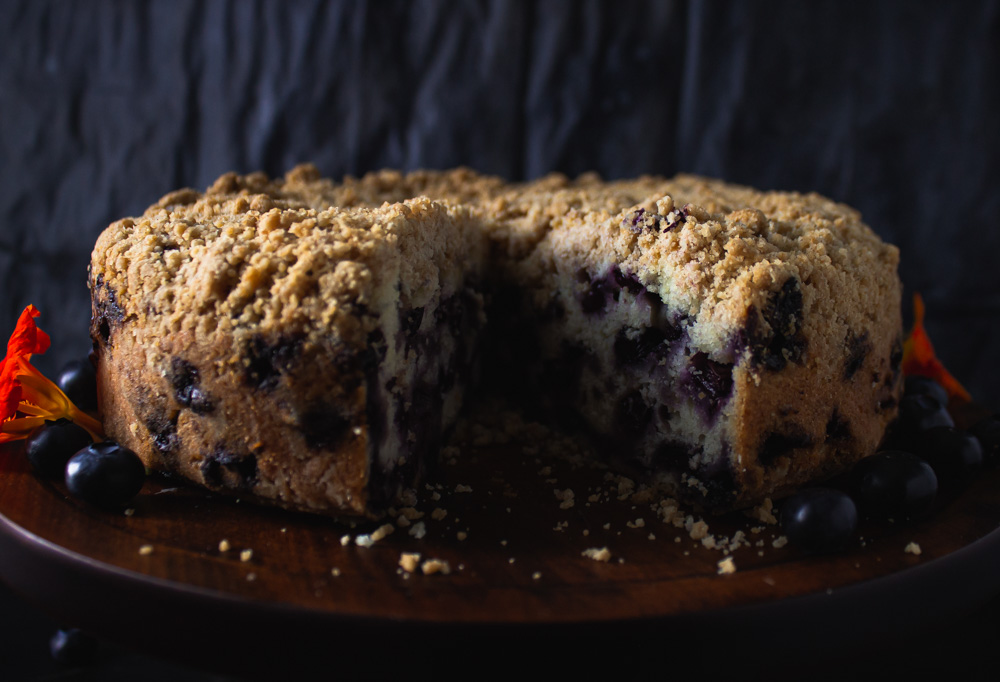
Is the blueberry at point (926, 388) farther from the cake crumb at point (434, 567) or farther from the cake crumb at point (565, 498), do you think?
the cake crumb at point (434, 567)

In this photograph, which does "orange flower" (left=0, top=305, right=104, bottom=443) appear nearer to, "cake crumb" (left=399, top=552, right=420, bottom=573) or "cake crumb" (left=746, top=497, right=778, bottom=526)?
"cake crumb" (left=399, top=552, right=420, bottom=573)

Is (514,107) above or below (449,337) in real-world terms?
above

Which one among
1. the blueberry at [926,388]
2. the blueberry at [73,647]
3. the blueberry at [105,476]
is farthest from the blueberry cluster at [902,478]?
the blueberry at [73,647]

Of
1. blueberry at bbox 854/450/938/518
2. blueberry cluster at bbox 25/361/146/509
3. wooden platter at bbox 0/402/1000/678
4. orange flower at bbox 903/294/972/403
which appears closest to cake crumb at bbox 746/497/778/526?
wooden platter at bbox 0/402/1000/678

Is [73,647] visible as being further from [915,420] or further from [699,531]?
[915,420]

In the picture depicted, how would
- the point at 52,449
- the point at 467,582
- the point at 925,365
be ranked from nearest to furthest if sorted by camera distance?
the point at 467,582 → the point at 52,449 → the point at 925,365

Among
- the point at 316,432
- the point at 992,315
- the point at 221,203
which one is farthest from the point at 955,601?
the point at 992,315

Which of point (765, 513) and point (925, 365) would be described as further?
point (925, 365)

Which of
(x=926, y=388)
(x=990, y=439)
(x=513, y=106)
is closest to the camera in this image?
(x=990, y=439)

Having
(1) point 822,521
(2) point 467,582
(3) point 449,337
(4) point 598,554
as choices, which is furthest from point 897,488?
(3) point 449,337
